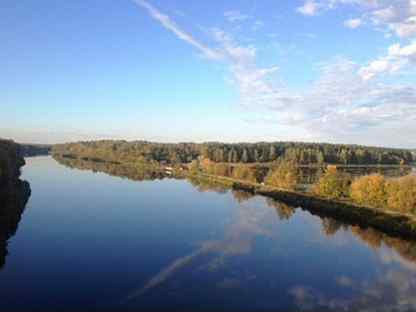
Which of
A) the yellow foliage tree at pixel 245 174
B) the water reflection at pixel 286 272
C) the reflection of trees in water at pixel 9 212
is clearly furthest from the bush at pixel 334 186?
the reflection of trees in water at pixel 9 212

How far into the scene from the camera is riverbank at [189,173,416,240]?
2153 cm

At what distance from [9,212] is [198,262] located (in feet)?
47.5

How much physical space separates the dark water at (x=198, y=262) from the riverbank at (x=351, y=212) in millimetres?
1083

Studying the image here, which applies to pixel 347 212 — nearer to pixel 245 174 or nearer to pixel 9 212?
pixel 245 174

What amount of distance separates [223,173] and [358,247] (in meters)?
33.6

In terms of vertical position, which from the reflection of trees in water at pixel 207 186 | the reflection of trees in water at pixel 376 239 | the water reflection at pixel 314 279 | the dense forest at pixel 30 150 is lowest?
the water reflection at pixel 314 279

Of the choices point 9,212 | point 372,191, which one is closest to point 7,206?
point 9,212

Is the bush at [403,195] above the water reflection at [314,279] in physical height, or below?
above


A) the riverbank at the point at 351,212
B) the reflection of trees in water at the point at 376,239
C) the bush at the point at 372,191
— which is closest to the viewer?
the reflection of trees in water at the point at 376,239

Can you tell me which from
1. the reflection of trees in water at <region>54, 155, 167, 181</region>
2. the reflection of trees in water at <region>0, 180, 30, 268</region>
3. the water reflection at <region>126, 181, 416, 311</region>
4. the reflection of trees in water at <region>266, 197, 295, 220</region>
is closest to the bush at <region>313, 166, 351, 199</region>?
the reflection of trees in water at <region>266, 197, 295, 220</region>

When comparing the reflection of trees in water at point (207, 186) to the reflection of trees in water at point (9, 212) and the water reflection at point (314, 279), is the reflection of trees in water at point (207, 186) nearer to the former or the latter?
the water reflection at point (314, 279)

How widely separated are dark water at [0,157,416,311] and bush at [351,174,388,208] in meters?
4.69

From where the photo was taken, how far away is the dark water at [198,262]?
1209cm

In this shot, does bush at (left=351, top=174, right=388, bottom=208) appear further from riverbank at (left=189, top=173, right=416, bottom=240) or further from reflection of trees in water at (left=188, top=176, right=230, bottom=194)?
reflection of trees in water at (left=188, top=176, right=230, bottom=194)
